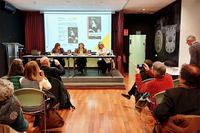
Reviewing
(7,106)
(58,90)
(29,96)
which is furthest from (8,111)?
(58,90)

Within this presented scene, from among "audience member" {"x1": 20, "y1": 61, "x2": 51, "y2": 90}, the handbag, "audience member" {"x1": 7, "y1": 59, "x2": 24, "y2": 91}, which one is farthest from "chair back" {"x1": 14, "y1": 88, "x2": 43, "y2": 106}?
"audience member" {"x1": 7, "y1": 59, "x2": 24, "y2": 91}

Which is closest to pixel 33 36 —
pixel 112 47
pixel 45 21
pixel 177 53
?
pixel 45 21

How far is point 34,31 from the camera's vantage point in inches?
314

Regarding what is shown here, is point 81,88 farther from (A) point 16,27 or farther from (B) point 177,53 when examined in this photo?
(A) point 16,27

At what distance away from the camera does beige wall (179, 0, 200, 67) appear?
207 inches

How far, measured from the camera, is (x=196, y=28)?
5.31 m

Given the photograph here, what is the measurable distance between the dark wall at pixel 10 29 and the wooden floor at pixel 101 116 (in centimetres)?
308

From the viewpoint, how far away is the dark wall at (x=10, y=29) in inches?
241

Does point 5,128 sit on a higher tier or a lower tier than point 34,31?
lower

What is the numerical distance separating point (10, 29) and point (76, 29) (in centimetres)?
264

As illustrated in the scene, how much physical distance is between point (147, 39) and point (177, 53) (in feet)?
8.74

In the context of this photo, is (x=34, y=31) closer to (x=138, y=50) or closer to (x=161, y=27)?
(x=161, y=27)

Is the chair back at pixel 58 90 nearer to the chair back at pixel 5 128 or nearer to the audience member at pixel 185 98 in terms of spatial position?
the chair back at pixel 5 128

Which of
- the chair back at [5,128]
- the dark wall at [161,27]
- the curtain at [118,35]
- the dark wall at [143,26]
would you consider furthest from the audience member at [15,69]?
the dark wall at [143,26]
